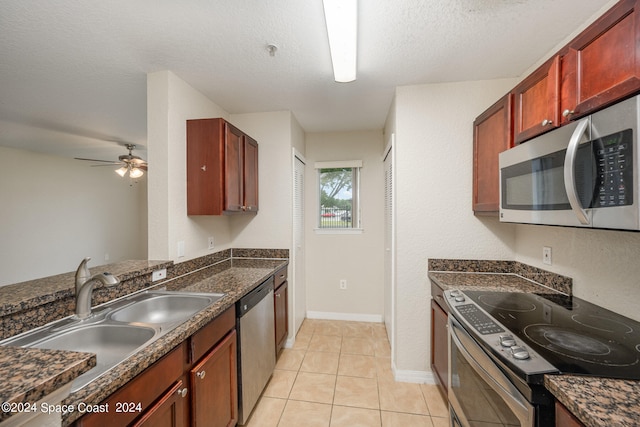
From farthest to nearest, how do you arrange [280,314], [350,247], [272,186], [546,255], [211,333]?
[350,247], [272,186], [280,314], [546,255], [211,333]

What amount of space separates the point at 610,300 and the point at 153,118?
9.89 ft

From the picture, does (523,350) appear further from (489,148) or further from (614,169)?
(489,148)

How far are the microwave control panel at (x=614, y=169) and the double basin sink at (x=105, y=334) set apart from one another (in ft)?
5.65

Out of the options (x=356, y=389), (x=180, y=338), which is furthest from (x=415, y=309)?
(x=180, y=338)

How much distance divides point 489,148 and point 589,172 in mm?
966

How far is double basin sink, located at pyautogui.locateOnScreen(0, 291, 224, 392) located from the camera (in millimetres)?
968

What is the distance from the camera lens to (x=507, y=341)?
3.18 ft

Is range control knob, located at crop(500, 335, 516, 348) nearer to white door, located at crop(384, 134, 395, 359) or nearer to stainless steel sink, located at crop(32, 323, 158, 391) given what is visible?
white door, located at crop(384, 134, 395, 359)

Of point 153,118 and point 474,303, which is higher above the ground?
point 153,118

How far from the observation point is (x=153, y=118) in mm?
1896

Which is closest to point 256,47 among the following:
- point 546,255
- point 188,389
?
point 188,389

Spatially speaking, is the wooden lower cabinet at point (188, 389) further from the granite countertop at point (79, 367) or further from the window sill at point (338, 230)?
the window sill at point (338, 230)

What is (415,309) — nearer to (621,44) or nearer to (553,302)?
(553,302)

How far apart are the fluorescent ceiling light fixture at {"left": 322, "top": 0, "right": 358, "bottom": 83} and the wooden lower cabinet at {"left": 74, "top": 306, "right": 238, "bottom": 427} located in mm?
1648
